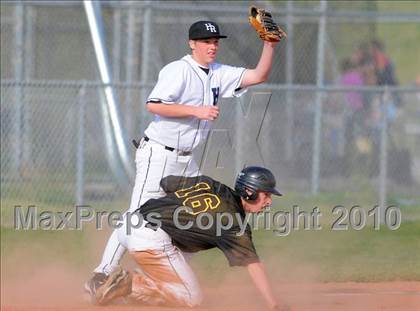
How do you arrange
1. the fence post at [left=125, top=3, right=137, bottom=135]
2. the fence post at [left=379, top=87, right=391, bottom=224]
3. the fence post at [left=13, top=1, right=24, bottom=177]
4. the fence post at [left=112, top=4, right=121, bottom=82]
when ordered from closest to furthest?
the fence post at [left=13, top=1, right=24, bottom=177], the fence post at [left=379, top=87, right=391, bottom=224], the fence post at [left=125, top=3, right=137, bottom=135], the fence post at [left=112, top=4, right=121, bottom=82]

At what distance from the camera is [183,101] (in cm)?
768

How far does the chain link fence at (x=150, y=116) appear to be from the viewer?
13508mm

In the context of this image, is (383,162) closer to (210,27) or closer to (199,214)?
(210,27)

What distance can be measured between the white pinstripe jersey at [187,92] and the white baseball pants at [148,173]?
83 mm

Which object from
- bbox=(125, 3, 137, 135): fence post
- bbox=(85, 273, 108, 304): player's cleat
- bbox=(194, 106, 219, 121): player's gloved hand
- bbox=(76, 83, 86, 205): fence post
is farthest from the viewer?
bbox=(125, 3, 137, 135): fence post

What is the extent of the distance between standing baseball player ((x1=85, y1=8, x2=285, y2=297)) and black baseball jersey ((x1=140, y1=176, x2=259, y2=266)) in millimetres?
167

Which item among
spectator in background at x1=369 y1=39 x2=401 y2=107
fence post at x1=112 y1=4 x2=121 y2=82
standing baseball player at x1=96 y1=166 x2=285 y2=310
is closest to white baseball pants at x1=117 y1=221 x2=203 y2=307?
standing baseball player at x1=96 y1=166 x2=285 y2=310

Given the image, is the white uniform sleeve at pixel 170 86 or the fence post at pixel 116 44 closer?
the white uniform sleeve at pixel 170 86

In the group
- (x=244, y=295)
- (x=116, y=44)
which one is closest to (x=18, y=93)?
(x=116, y=44)

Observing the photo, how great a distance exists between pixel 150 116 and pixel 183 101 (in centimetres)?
629

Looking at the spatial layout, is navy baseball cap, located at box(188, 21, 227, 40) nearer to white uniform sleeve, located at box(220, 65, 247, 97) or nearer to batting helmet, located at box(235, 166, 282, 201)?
white uniform sleeve, located at box(220, 65, 247, 97)

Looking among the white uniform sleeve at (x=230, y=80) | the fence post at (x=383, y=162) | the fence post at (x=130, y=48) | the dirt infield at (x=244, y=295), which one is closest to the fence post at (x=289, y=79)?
the fence post at (x=383, y=162)

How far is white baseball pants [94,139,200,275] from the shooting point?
7.72 meters

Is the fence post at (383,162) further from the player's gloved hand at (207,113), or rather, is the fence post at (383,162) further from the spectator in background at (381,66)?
the player's gloved hand at (207,113)
